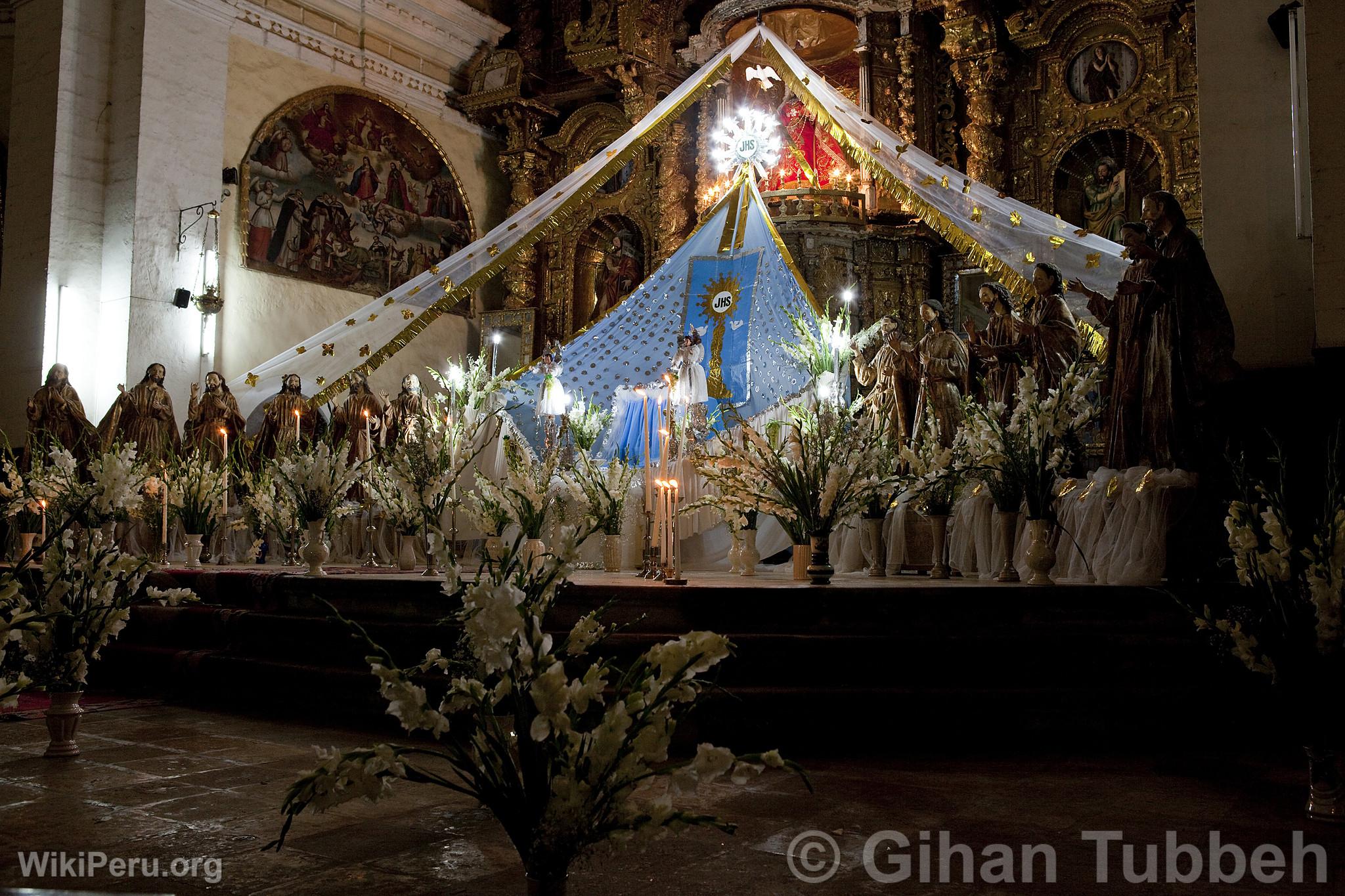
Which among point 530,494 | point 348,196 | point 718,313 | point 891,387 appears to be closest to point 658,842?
point 530,494

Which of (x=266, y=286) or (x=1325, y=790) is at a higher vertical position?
(x=266, y=286)

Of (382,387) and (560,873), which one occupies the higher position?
(382,387)

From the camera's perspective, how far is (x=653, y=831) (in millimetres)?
2230

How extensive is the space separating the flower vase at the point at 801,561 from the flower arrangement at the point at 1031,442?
42.2 inches

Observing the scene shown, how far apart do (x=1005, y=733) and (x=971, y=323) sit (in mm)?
4994

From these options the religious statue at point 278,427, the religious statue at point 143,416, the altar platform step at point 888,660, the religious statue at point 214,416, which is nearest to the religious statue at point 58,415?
the religious statue at point 143,416

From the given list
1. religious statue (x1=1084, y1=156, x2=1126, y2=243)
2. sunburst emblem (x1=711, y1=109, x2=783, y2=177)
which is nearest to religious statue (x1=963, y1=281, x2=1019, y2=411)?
sunburst emblem (x1=711, y1=109, x2=783, y2=177)

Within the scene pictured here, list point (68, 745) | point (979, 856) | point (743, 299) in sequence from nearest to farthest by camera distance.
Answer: point (979, 856) < point (68, 745) < point (743, 299)

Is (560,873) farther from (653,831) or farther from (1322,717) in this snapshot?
(1322,717)

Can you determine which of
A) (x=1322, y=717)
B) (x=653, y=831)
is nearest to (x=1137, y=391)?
(x=1322, y=717)

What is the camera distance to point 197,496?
30.0 feet

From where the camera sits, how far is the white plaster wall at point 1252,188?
6930mm

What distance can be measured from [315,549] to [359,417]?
6.64 m

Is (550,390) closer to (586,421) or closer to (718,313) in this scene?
(586,421)
